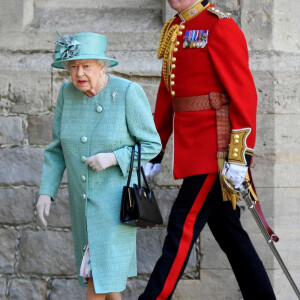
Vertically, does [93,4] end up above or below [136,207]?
above

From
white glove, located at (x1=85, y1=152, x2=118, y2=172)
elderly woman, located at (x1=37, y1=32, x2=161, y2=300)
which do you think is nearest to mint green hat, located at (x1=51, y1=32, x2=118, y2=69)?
elderly woman, located at (x1=37, y1=32, x2=161, y2=300)

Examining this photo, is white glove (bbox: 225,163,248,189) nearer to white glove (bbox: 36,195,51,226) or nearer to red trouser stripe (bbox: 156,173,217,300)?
red trouser stripe (bbox: 156,173,217,300)

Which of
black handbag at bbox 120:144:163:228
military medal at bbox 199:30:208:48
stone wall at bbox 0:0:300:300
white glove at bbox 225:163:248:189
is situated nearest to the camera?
black handbag at bbox 120:144:163:228

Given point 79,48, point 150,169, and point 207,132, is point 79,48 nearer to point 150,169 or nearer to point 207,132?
point 207,132

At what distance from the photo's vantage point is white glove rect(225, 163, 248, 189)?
3.36m

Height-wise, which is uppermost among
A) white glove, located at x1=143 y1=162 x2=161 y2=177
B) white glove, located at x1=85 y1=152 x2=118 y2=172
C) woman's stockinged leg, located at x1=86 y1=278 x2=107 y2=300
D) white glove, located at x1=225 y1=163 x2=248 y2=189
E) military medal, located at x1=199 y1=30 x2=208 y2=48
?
military medal, located at x1=199 y1=30 x2=208 y2=48

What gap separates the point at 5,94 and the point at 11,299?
1.30 meters

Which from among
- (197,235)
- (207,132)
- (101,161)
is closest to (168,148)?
(207,132)

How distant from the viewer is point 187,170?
3533 millimetres

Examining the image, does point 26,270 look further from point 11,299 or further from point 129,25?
point 129,25

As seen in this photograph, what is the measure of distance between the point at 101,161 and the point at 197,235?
69 centimetres

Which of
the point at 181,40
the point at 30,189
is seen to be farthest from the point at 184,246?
the point at 30,189

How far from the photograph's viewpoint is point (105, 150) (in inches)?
127

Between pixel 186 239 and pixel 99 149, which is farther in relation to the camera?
pixel 186 239
